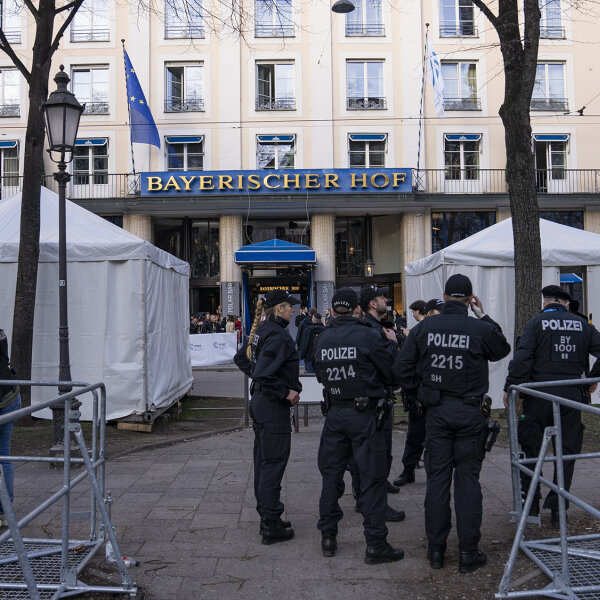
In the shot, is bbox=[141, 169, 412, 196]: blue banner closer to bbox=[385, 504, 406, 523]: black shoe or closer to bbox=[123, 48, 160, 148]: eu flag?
bbox=[123, 48, 160, 148]: eu flag

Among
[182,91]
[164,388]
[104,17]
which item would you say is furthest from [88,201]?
[164,388]

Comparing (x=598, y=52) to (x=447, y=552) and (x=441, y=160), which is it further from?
(x=447, y=552)

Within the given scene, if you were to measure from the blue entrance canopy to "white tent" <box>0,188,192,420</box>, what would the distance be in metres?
13.9

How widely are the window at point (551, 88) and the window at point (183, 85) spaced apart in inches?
553

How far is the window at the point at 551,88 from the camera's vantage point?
26.2 meters

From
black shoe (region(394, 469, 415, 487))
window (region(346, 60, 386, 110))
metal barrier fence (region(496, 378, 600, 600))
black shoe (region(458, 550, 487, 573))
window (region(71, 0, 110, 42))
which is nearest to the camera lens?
metal barrier fence (region(496, 378, 600, 600))

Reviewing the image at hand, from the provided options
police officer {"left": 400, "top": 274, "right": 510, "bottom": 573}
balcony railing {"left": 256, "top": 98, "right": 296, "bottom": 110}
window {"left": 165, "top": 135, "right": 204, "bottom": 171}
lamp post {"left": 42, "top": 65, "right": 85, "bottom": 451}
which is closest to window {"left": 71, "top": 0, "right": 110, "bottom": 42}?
window {"left": 165, "top": 135, "right": 204, "bottom": 171}

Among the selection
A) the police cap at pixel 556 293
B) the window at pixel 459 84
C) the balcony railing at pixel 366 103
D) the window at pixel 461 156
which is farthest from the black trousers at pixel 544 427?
the window at pixel 459 84

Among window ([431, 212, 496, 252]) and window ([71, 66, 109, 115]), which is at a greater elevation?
window ([71, 66, 109, 115])

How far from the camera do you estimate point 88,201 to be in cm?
2533

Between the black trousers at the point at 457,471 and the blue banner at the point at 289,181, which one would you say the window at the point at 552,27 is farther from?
the black trousers at the point at 457,471

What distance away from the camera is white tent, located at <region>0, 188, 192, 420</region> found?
917 centimetres

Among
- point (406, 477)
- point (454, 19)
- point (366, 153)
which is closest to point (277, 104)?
point (366, 153)

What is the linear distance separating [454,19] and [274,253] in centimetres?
1288
